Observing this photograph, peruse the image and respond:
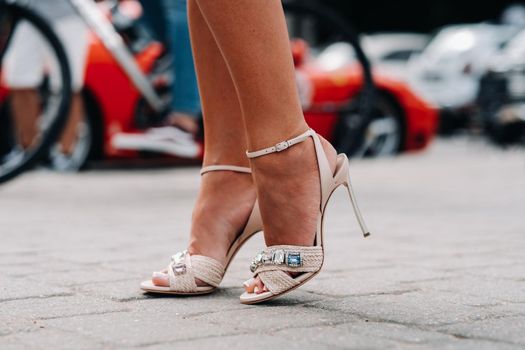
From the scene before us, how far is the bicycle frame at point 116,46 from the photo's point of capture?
273 inches

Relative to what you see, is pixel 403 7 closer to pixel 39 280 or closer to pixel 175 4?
pixel 175 4

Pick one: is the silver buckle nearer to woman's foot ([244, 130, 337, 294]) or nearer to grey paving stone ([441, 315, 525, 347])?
woman's foot ([244, 130, 337, 294])

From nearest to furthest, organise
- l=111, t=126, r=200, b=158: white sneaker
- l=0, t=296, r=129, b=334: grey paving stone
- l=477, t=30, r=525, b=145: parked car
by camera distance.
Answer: l=0, t=296, r=129, b=334: grey paving stone → l=111, t=126, r=200, b=158: white sneaker → l=477, t=30, r=525, b=145: parked car

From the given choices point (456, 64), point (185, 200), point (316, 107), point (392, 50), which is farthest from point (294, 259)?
point (392, 50)

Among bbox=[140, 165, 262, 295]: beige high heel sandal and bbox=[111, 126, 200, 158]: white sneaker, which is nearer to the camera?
bbox=[140, 165, 262, 295]: beige high heel sandal

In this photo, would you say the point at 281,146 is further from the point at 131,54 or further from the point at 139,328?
the point at 131,54

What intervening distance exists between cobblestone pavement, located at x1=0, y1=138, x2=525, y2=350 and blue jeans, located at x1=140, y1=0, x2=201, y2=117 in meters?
0.53

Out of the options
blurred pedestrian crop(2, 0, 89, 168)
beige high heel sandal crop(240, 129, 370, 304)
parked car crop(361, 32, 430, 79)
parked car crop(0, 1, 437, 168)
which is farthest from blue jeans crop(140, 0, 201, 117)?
parked car crop(361, 32, 430, 79)

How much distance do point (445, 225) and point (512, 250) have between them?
908 mm

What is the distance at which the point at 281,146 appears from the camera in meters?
2.90

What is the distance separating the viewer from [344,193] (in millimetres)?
6621

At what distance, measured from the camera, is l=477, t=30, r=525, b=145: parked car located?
13.4 meters

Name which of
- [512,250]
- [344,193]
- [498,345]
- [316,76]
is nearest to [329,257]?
[512,250]

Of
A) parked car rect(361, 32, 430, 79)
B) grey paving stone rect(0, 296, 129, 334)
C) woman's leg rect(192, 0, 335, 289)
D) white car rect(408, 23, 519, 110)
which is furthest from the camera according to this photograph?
parked car rect(361, 32, 430, 79)
